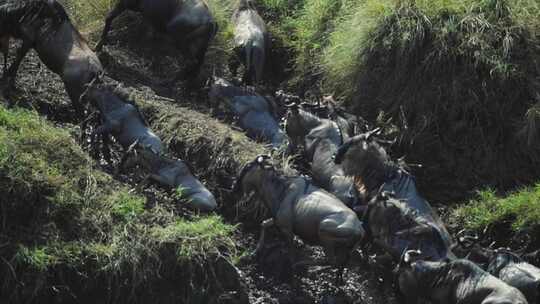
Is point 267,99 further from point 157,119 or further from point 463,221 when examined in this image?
point 463,221

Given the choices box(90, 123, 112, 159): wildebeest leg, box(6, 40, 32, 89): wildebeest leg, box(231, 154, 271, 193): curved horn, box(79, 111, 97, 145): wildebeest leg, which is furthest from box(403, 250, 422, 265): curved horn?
box(6, 40, 32, 89): wildebeest leg

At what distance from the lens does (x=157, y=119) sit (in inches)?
417

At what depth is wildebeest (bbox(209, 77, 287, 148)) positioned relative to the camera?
10875 mm

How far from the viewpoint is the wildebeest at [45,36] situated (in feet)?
33.6

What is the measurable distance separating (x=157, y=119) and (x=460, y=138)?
3.31m

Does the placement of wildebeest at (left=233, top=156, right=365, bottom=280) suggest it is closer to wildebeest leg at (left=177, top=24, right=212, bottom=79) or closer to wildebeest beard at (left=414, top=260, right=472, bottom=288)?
wildebeest beard at (left=414, top=260, right=472, bottom=288)

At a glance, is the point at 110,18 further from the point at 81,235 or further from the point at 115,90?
the point at 81,235

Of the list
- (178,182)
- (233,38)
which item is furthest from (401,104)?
(178,182)

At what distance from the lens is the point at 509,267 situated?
888 centimetres

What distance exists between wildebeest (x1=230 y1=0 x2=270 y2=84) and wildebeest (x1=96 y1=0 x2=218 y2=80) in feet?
1.46

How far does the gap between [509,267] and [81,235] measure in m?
3.66

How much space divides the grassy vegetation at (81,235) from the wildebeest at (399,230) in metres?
1.38

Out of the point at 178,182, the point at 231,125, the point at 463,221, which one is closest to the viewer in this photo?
the point at 178,182

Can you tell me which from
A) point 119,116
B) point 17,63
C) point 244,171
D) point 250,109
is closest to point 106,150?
point 119,116
